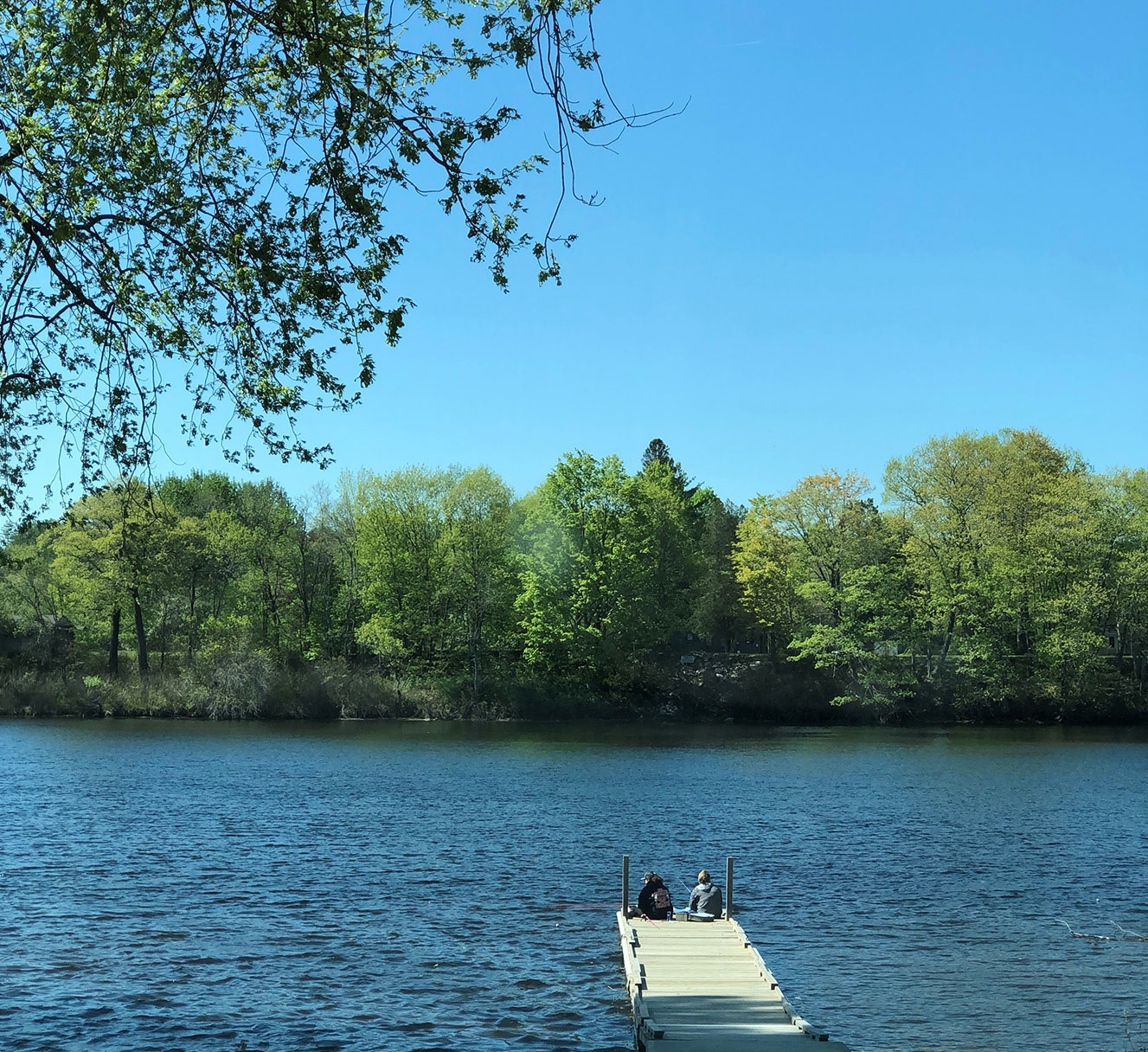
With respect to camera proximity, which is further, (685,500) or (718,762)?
(685,500)

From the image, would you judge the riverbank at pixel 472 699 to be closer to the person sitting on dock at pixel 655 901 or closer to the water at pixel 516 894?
the water at pixel 516 894

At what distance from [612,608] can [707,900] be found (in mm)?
62005

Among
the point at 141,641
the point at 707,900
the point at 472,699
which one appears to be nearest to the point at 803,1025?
the point at 707,900

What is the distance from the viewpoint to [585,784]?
160 ft

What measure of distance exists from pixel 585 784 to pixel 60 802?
20.3 metres

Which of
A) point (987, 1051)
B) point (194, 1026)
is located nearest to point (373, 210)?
point (194, 1026)

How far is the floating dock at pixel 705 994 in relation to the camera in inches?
598

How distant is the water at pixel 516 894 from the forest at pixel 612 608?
84.5ft

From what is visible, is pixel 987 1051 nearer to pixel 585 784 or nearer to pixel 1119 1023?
pixel 1119 1023

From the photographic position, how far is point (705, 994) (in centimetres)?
1800

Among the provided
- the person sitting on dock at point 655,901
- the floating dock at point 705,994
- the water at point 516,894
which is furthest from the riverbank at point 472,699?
the floating dock at point 705,994

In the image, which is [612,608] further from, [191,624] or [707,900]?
[707,900]

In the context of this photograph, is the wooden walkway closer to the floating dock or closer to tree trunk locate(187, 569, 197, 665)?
the floating dock

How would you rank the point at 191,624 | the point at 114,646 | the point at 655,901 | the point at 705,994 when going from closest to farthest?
the point at 705,994, the point at 655,901, the point at 114,646, the point at 191,624
